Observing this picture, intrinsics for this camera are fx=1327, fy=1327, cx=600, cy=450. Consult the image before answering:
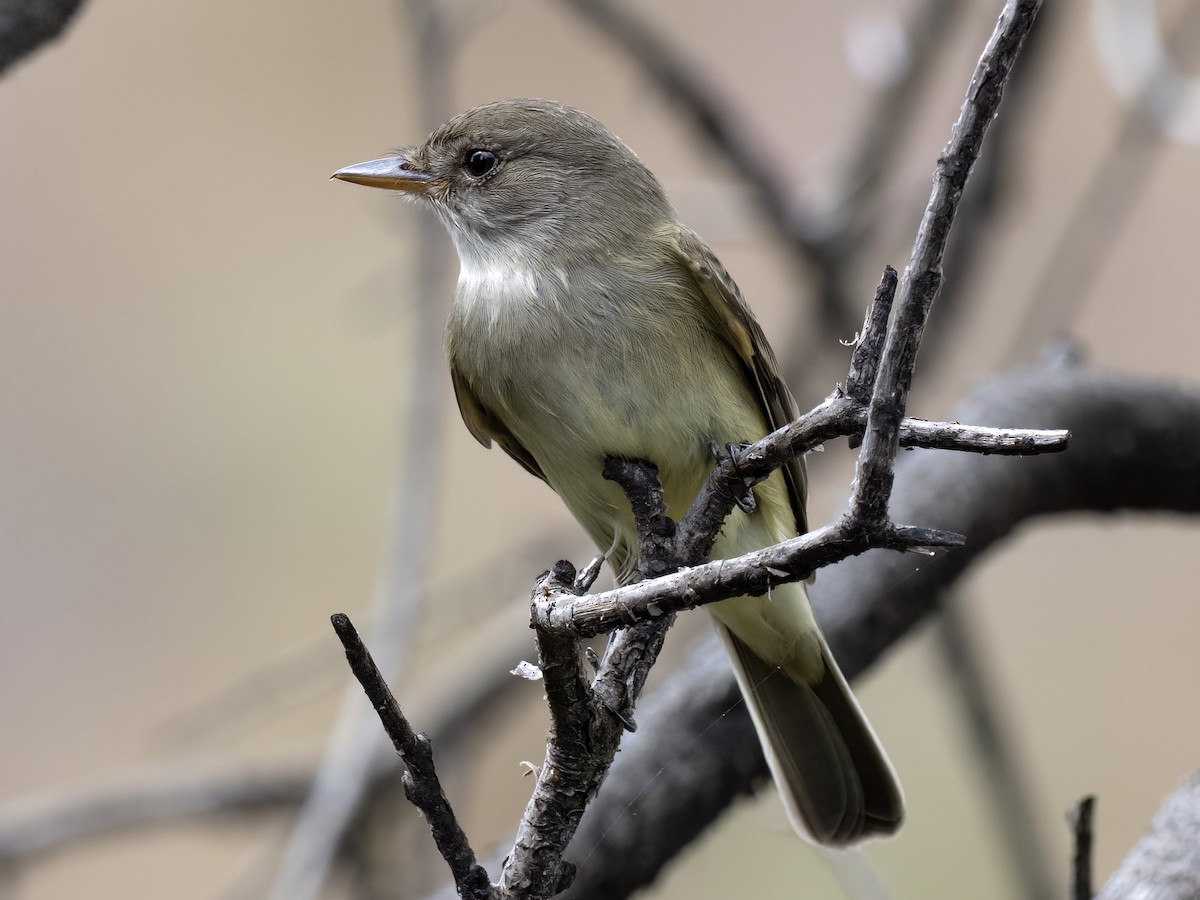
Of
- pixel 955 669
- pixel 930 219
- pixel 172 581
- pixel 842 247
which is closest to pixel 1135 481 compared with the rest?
pixel 955 669

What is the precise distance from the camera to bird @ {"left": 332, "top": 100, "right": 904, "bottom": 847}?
247 centimetres

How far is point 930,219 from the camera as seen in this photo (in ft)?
4.26

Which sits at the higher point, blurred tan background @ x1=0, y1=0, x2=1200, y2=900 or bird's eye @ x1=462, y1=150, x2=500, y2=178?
blurred tan background @ x1=0, y1=0, x2=1200, y2=900

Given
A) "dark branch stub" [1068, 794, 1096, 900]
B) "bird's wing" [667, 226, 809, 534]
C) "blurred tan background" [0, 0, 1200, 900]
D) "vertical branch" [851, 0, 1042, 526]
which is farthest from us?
"blurred tan background" [0, 0, 1200, 900]

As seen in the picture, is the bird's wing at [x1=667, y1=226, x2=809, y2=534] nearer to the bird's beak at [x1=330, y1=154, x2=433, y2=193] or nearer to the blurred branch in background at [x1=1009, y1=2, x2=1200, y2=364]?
the bird's beak at [x1=330, y1=154, x2=433, y2=193]

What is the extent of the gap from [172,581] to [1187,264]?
14.8 feet

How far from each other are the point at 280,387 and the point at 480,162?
10.5 feet

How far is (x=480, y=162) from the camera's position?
302cm

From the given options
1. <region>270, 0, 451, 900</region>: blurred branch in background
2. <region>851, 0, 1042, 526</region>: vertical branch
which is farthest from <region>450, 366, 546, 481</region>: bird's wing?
<region>851, 0, 1042, 526</region>: vertical branch

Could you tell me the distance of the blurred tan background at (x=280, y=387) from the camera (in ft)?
17.8

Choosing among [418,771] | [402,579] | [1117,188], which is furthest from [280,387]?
[418,771]

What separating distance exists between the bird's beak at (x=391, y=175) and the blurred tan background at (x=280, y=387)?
2.47 m

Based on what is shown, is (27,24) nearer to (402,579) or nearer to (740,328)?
(740,328)

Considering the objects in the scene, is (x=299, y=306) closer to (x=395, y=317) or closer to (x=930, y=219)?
(x=395, y=317)
